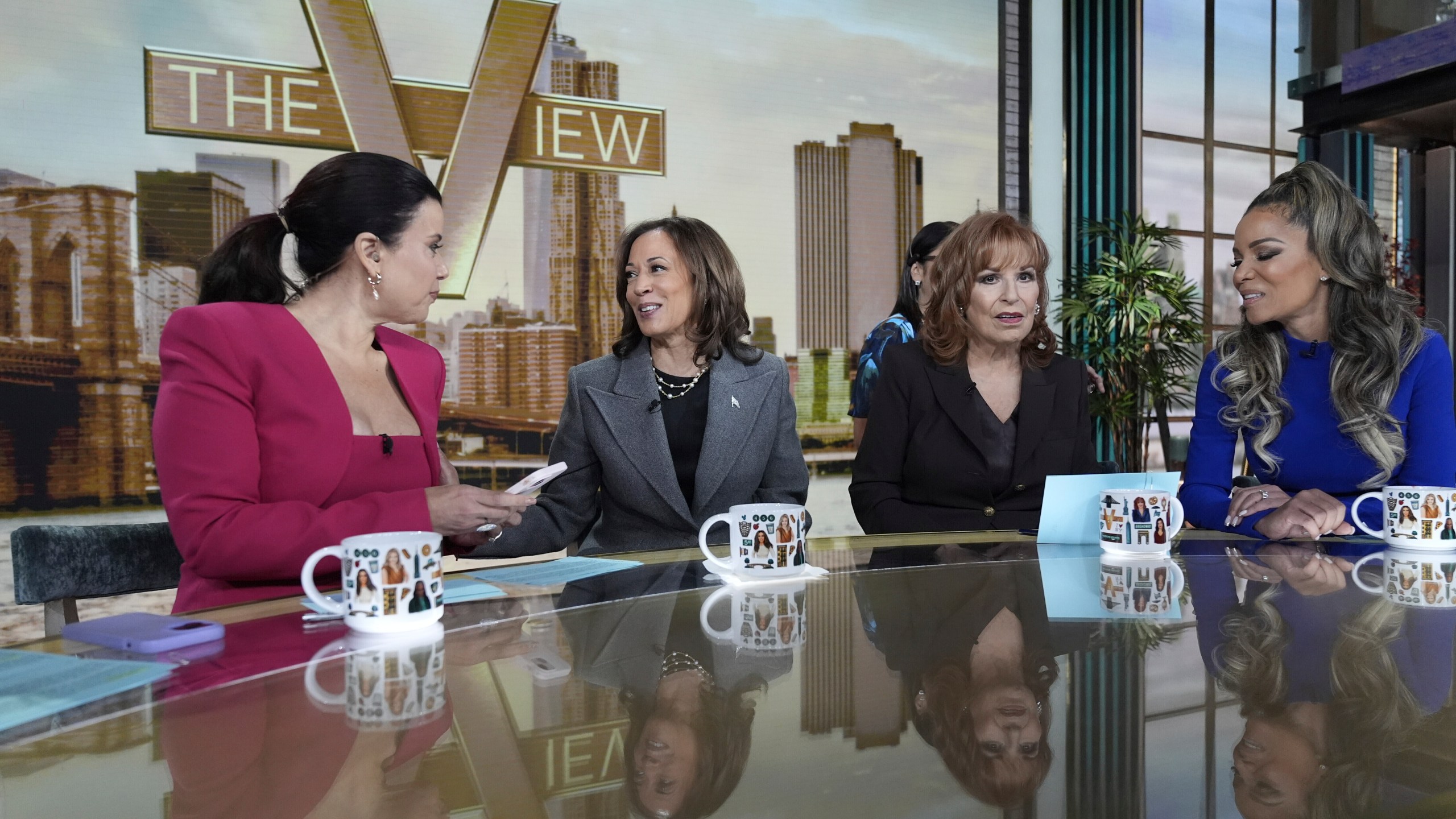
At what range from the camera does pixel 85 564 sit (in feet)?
4.89

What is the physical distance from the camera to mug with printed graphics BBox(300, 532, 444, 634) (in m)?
1.01

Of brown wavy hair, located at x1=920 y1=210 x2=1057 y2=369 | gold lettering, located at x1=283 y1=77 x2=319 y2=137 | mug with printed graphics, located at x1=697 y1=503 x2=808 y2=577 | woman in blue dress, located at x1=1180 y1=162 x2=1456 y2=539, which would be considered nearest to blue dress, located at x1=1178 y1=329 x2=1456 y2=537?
woman in blue dress, located at x1=1180 y1=162 x2=1456 y2=539

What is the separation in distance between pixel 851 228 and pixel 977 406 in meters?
3.68

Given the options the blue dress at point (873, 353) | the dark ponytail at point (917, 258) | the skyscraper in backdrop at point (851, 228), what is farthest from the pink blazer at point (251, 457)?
the skyscraper in backdrop at point (851, 228)

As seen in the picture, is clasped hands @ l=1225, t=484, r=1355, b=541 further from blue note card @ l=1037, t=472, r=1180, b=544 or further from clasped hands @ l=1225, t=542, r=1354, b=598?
blue note card @ l=1037, t=472, r=1180, b=544

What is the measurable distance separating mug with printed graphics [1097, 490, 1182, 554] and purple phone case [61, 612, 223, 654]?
3.80 feet

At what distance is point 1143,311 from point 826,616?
210 inches

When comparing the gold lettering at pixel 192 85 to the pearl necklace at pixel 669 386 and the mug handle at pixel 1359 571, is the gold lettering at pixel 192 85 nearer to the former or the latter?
the pearl necklace at pixel 669 386

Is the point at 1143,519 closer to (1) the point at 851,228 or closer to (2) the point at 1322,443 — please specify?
(2) the point at 1322,443

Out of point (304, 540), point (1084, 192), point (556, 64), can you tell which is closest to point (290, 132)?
point (556, 64)

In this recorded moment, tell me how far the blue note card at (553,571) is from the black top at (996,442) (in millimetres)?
1005

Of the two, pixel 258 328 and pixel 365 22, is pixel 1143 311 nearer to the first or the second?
pixel 365 22

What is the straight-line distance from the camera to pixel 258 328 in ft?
5.32

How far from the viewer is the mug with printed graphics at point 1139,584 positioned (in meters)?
1.10
